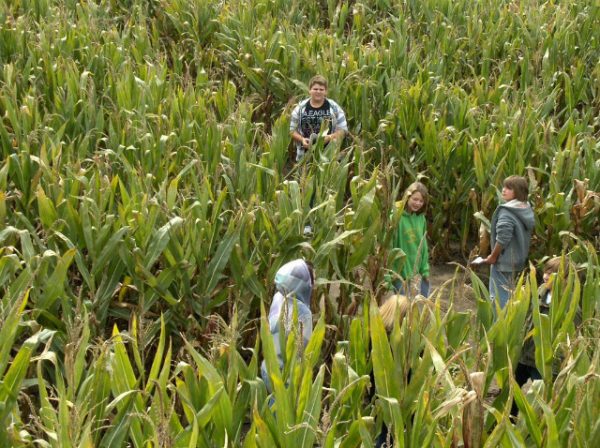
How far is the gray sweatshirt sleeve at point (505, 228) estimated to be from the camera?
466 centimetres

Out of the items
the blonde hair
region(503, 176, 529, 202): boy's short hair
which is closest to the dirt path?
region(503, 176, 529, 202): boy's short hair

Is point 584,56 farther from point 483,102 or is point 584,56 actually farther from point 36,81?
point 36,81

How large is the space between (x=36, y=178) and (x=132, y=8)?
4.91m

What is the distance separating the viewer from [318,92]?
582 centimetres

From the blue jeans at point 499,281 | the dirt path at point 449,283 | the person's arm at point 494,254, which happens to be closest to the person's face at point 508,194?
the person's arm at point 494,254

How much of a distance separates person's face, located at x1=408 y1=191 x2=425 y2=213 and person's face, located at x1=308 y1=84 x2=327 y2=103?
138 centimetres

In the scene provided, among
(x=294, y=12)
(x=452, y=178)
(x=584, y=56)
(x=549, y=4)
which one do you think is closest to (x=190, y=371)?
(x=452, y=178)

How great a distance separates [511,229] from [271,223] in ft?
3.79

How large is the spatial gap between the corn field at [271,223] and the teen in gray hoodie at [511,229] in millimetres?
253

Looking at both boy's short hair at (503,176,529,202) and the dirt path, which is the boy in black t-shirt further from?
boy's short hair at (503,176,529,202)

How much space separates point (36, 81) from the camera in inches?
263

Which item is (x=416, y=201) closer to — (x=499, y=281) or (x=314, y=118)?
(x=499, y=281)

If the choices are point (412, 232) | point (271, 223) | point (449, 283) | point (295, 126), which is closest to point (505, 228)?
point (412, 232)

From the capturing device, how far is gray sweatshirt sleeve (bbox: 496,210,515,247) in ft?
15.3
